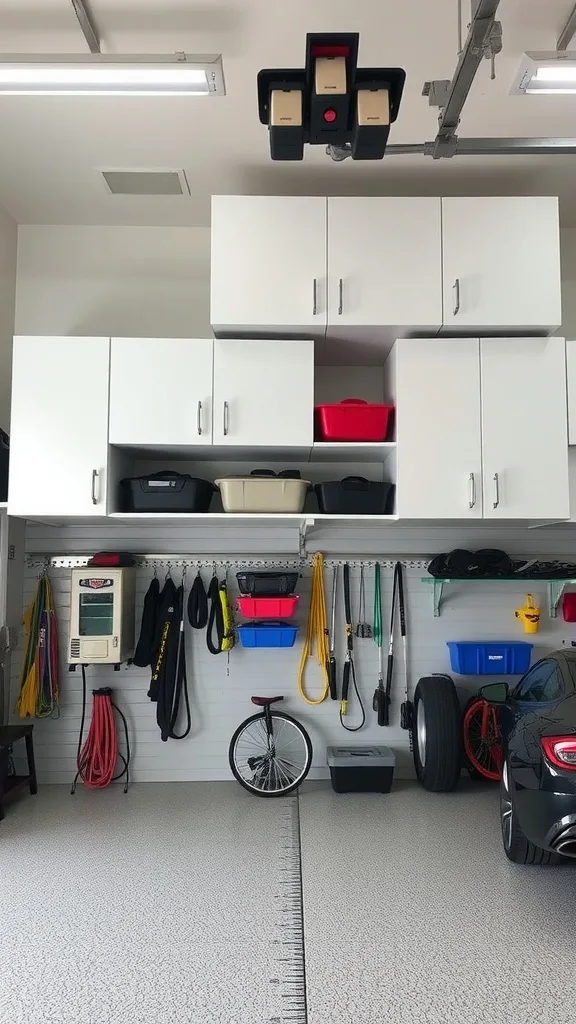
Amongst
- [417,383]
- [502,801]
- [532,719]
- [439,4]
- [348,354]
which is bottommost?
[502,801]

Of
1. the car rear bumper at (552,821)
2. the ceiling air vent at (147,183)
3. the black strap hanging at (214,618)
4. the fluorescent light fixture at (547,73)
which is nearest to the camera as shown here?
the fluorescent light fixture at (547,73)

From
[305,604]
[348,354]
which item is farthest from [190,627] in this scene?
[348,354]

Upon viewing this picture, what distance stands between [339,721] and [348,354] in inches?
85.5

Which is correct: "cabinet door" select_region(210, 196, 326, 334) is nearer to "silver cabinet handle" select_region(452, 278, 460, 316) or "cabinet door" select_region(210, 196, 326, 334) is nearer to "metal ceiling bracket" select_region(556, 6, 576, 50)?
"silver cabinet handle" select_region(452, 278, 460, 316)

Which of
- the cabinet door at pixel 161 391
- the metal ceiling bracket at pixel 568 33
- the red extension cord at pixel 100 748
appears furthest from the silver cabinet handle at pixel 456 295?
the red extension cord at pixel 100 748

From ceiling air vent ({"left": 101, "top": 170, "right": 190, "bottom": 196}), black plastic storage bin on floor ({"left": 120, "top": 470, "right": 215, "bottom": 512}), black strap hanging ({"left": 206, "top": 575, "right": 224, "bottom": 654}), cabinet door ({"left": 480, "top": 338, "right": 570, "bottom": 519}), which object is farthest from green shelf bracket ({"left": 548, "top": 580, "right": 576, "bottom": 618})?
ceiling air vent ({"left": 101, "top": 170, "right": 190, "bottom": 196})

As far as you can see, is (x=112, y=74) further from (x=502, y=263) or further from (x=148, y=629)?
(x=148, y=629)

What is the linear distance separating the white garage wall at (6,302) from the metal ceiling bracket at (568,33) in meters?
3.10

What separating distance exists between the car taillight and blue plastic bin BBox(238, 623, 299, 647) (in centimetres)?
167

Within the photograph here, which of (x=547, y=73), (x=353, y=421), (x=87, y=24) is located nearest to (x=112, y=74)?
(x=87, y=24)

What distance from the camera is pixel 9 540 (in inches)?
165

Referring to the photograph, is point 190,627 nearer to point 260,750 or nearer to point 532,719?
point 260,750

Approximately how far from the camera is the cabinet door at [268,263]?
3773 mm

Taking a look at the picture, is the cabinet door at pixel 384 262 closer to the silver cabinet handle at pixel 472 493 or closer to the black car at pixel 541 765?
the silver cabinet handle at pixel 472 493
